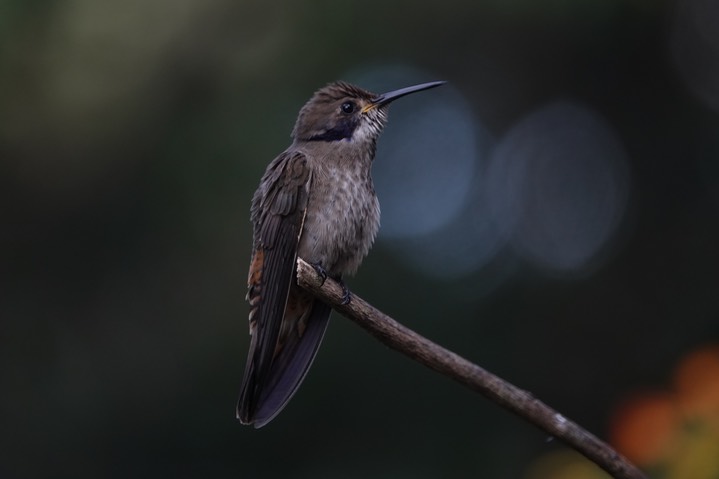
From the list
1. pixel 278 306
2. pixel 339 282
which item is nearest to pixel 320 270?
pixel 339 282

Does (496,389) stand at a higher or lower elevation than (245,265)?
higher

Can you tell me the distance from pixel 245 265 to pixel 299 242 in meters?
3.26

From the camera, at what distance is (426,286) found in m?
7.57

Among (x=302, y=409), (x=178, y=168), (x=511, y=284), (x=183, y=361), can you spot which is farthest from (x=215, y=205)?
(x=511, y=284)

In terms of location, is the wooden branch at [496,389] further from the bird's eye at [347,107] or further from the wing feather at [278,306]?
the bird's eye at [347,107]

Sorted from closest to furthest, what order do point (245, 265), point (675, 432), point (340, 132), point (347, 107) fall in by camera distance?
point (675, 432), point (340, 132), point (347, 107), point (245, 265)

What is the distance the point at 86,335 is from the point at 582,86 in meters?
4.43

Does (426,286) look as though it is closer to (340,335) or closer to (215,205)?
(340,335)

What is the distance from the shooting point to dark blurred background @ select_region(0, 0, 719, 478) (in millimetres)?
6957

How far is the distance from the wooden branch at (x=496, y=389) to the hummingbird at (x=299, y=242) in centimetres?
62

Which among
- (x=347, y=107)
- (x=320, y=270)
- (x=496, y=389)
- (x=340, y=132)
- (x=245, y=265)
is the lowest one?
(x=245, y=265)

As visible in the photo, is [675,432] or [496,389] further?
[675,432]

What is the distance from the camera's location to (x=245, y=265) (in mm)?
7320

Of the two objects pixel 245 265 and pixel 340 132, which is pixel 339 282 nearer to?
pixel 340 132
